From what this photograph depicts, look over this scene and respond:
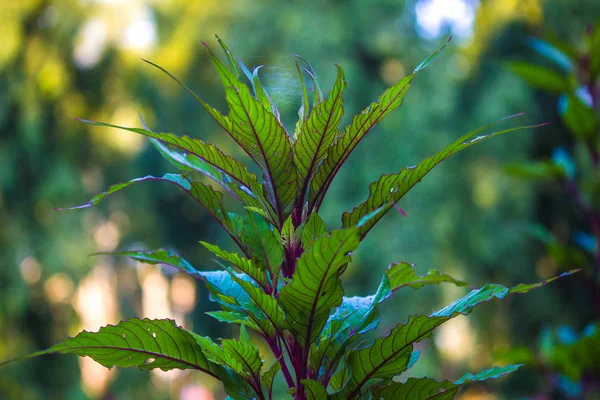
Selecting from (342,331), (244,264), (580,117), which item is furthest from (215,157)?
(580,117)

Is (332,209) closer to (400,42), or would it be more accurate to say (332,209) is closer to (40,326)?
(400,42)

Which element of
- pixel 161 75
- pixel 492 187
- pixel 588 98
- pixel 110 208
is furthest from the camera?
pixel 161 75

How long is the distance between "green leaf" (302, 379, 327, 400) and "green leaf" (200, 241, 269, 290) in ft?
0.40

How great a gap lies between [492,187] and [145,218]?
5.36m

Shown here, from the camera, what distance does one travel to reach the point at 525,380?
687 cm

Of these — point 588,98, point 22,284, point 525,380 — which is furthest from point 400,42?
point 588,98

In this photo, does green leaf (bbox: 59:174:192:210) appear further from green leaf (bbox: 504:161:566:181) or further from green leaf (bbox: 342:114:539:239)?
green leaf (bbox: 504:161:566:181)

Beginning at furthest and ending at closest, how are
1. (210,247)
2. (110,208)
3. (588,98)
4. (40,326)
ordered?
(110,208) < (40,326) < (588,98) < (210,247)

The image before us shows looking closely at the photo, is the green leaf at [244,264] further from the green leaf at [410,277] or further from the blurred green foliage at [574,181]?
the blurred green foliage at [574,181]

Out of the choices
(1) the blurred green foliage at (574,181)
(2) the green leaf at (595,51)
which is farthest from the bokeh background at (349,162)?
(2) the green leaf at (595,51)

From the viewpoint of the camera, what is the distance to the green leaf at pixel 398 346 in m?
0.64

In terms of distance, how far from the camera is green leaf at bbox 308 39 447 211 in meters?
0.65

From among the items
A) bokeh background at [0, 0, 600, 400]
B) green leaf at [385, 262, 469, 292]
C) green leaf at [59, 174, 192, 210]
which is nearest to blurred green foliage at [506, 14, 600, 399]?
green leaf at [385, 262, 469, 292]

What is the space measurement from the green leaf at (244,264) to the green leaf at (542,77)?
55.0 inches
